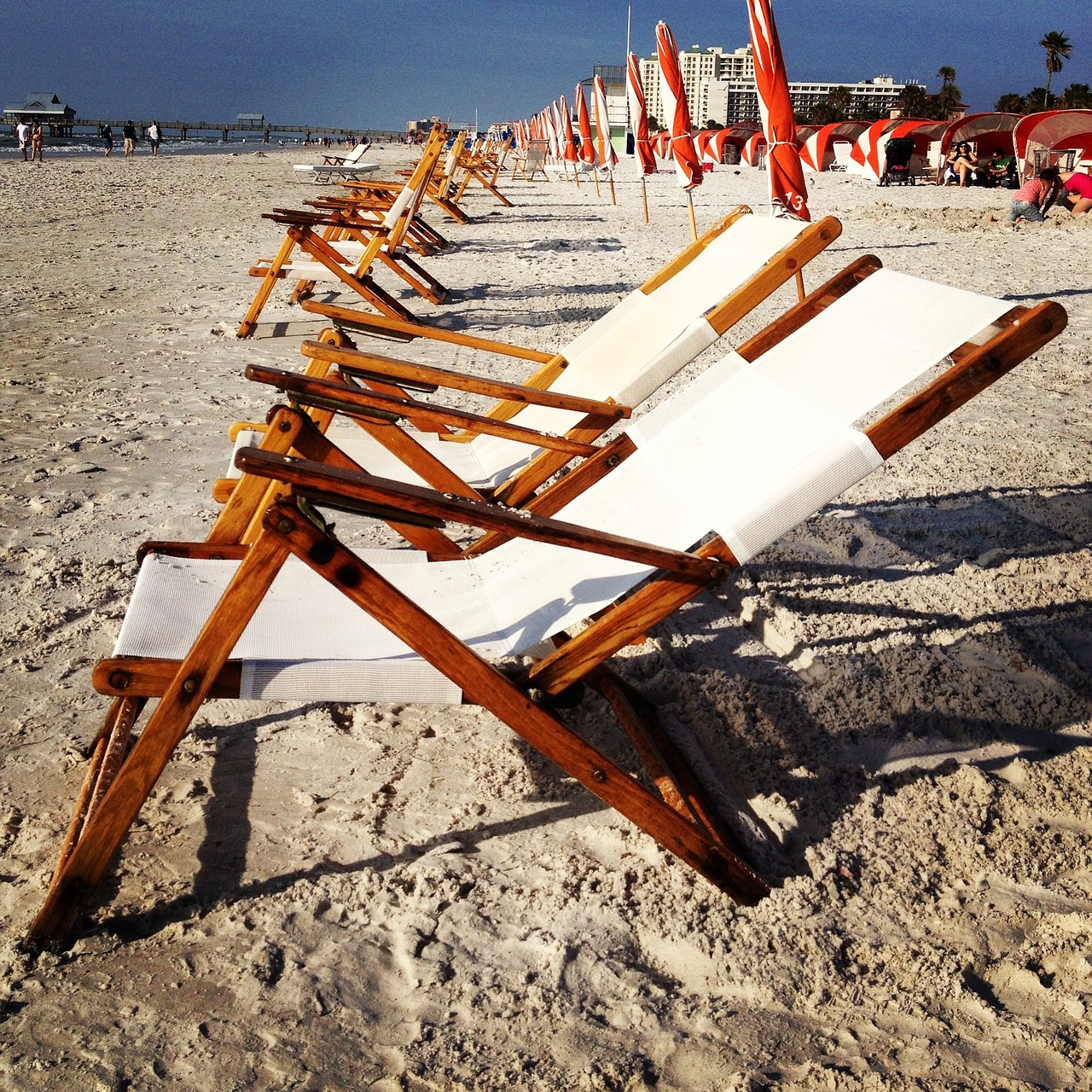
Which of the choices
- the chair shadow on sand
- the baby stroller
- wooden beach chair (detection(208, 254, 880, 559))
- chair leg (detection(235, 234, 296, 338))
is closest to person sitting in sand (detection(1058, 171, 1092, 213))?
the baby stroller

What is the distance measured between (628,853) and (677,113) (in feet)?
34.0

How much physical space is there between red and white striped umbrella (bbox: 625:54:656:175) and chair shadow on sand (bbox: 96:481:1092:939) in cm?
1097

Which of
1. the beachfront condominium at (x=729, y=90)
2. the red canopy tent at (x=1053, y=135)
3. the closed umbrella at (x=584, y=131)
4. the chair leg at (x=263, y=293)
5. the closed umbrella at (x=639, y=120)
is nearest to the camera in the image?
the chair leg at (x=263, y=293)

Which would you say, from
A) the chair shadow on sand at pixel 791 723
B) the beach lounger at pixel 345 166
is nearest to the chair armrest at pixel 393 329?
the chair shadow on sand at pixel 791 723

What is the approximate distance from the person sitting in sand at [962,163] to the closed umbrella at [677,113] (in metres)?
17.2

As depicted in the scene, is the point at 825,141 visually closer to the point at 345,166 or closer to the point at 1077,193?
the point at 1077,193

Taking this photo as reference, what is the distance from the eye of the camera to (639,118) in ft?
45.9

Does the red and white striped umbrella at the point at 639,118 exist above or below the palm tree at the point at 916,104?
below

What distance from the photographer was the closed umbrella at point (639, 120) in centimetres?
1327

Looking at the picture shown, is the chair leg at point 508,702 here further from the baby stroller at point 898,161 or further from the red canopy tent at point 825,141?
the baby stroller at point 898,161

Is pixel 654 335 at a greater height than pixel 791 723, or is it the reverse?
pixel 654 335

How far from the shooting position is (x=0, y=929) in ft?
5.82

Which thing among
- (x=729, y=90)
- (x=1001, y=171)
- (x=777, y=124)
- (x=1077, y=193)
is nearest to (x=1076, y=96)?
(x=1001, y=171)

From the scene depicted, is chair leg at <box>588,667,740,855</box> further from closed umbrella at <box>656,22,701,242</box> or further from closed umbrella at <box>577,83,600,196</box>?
closed umbrella at <box>577,83,600,196</box>
